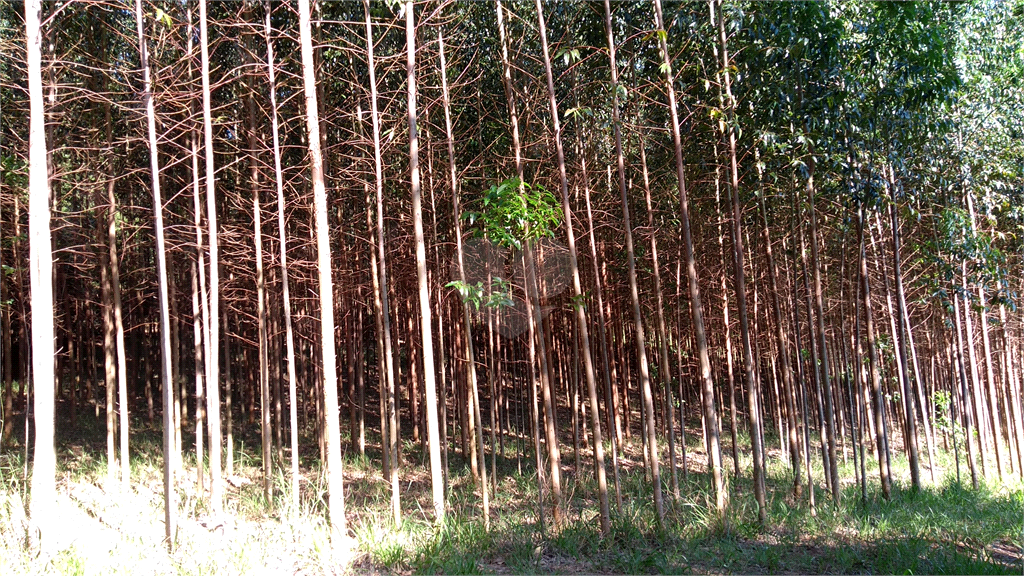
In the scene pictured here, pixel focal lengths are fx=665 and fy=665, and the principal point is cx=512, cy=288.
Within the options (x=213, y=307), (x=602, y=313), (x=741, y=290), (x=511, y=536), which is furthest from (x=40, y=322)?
(x=741, y=290)

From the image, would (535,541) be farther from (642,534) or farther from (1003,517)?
(1003,517)

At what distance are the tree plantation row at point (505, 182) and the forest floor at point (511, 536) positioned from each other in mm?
277

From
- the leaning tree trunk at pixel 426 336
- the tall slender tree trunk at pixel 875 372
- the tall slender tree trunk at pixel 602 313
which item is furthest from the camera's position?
the tall slender tree trunk at pixel 875 372

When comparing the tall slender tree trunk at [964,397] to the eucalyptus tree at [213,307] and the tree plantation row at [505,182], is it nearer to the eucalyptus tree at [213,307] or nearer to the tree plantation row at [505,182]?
the tree plantation row at [505,182]

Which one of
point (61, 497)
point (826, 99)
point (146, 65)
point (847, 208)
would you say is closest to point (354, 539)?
point (61, 497)

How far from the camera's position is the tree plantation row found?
6121mm

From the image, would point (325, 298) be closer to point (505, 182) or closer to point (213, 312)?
point (213, 312)

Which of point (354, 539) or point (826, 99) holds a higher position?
point (826, 99)

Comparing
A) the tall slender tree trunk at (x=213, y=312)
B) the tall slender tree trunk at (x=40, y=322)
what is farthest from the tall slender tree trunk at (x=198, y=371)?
the tall slender tree trunk at (x=40, y=322)

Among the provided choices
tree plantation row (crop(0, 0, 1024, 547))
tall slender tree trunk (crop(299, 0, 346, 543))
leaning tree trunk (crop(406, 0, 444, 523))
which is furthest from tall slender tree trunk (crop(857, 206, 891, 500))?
tall slender tree trunk (crop(299, 0, 346, 543))

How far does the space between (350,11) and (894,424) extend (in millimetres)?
17789

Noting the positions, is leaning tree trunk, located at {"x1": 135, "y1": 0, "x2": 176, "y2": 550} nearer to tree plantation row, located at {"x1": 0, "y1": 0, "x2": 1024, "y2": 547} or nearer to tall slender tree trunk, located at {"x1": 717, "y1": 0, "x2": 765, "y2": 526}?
tree plantation row, located at {"x1": 0, "y1": 0, "x2": 1024, "y2": 547}

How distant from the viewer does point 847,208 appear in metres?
8.03

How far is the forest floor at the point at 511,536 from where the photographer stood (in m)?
4.94
